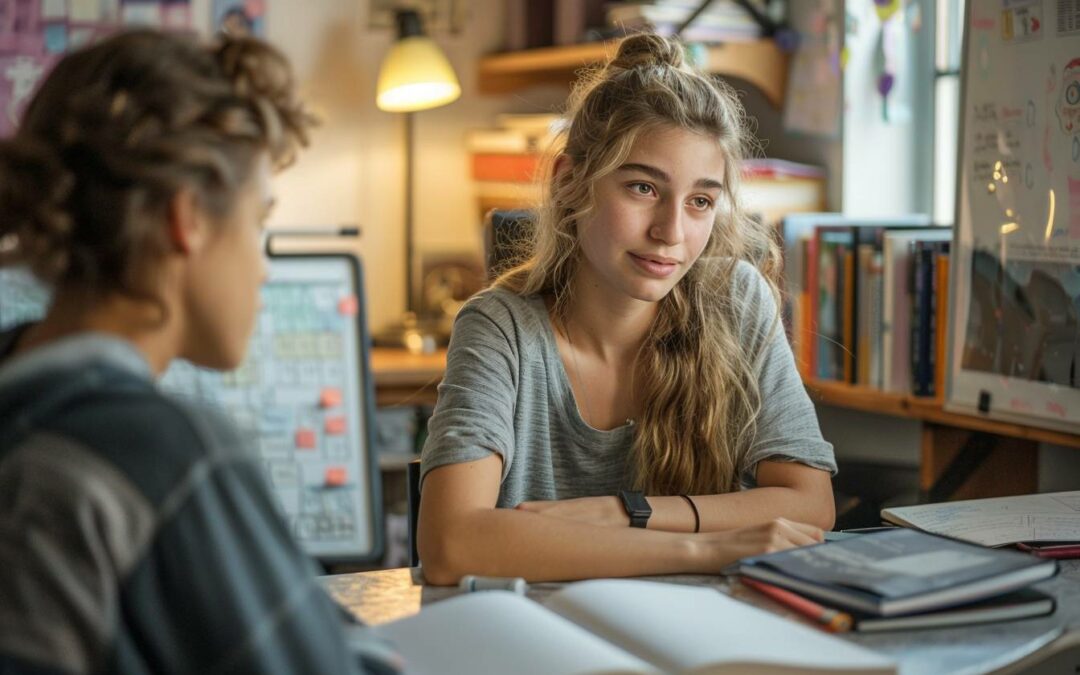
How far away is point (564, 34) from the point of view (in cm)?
303

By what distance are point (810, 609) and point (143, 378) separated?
2.06ft

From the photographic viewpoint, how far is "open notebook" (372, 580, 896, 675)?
0.95 metres

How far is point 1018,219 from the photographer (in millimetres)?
1938

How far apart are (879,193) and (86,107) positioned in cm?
215

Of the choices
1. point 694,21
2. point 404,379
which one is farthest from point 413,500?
point 694,21

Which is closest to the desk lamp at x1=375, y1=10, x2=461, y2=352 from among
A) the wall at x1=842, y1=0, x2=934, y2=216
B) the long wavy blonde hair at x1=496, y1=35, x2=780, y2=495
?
the wall at x1=842, y1=0, x2=934, y2=216

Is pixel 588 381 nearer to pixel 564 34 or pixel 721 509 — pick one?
pixel 721 509

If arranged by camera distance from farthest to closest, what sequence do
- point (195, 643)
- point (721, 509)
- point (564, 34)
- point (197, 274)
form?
point (564, 34) < point (721, 509) < point (197, 274) < point (195, 643)

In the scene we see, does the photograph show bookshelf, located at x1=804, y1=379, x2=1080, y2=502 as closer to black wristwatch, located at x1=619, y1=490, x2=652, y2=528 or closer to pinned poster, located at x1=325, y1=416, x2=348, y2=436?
black wristwatch, located at x1=619, y1=490, x2=652, y2=528

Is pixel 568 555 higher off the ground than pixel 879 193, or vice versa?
pixel 879 193

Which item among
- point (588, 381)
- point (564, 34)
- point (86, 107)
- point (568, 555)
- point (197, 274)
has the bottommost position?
point (568, 555)

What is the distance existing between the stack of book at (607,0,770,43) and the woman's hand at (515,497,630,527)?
138cm

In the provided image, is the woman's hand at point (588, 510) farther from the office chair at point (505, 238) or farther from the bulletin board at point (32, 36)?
the bulletin board at point (32, 36)

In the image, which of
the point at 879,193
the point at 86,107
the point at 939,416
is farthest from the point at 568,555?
the point at 879,193
